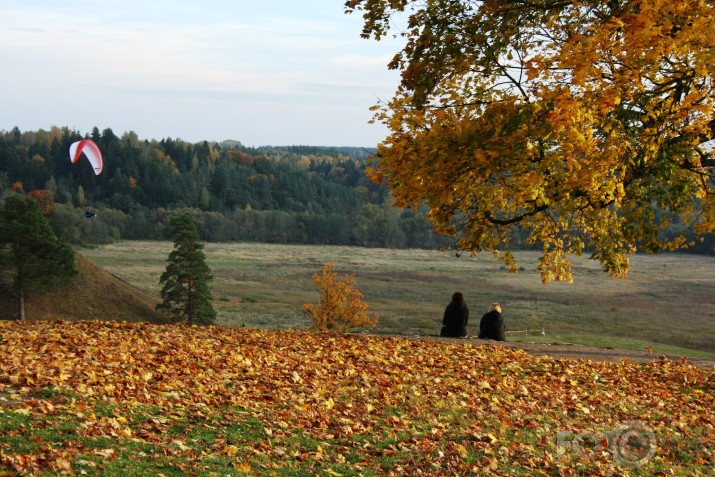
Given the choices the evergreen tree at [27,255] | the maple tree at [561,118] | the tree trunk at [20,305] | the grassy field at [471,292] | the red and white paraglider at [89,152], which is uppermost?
the red and white paraglider at [89,152]

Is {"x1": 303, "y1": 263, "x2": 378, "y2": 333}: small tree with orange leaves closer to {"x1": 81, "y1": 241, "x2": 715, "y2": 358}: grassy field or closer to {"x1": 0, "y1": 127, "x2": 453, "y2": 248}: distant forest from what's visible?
{"x1": 81, "y1": 241, "x2": 715, "y2": 358}: grassy field

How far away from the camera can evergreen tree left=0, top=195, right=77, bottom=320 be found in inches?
1638

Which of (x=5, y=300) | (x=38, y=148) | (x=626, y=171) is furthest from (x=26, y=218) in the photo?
(x=38, y=148)

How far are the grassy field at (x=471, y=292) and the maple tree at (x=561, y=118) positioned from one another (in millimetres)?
14230

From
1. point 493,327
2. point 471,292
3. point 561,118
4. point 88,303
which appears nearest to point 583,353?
point 493,327

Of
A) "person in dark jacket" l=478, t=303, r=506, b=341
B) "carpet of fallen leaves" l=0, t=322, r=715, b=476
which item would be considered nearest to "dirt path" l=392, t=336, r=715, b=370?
"person in dark jacket" l=478, t=303, r=506, b=341

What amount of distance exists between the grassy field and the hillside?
928 cm

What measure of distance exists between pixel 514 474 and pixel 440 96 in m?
7.58

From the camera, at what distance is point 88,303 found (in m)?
42.9

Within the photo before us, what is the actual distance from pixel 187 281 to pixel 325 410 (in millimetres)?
38041

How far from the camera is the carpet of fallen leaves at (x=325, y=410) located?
8.03m

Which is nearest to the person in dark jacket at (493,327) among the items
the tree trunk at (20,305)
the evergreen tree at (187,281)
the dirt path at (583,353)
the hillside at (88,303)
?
the dirt path at (583,353)

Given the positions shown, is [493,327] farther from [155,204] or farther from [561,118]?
[155,204]

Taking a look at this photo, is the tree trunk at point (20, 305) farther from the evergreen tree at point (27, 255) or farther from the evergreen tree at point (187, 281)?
the evergreen tree at point (187, 281)
